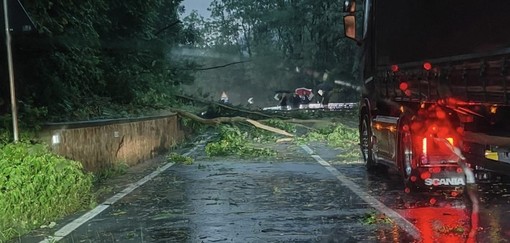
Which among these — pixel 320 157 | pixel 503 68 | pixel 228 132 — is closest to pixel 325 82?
pixel 228 132

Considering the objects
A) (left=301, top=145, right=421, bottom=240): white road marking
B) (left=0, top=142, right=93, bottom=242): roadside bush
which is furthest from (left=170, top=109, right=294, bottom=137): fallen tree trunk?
(left=0, top=142, right=93, bottom=242): roadside bush

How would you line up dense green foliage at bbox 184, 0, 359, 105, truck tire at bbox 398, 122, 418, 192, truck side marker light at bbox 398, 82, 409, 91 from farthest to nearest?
1. dense green foliage at bbox 184, 0, 359, 105
2. truck side marker light at bbox 398, 82, 409, 91
3. truck tire at bbox 398, 122, 418, 192

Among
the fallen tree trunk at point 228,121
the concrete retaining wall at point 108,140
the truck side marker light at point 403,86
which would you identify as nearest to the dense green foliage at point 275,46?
the fallen tree trunk at point 228,121

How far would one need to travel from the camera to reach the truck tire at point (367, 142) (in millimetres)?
12984

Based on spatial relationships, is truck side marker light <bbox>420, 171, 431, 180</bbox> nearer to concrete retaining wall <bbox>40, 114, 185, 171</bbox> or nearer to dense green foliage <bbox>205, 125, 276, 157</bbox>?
concrete retaining wall <bbox>40, 114, 185, 171</bbox>

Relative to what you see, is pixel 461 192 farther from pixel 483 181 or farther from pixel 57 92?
pixel 57 92

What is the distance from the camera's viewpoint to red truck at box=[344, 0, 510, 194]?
22.2 ft

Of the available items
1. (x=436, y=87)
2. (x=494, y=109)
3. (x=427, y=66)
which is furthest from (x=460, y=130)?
(x=494, y=109)

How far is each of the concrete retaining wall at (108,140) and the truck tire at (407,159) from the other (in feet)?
19.3

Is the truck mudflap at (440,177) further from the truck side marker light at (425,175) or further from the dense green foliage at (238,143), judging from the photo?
the dense green foliage at (238,143)

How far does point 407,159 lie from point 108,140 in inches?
270

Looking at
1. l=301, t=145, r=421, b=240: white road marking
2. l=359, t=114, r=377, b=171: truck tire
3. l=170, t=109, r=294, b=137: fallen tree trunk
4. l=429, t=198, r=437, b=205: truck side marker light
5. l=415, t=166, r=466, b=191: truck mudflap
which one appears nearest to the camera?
l=301, t=145, r=421, b=240: white road marking

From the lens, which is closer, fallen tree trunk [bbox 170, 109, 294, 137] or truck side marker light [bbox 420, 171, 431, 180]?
truck side marker light [bbox 420, 171, 431, 180]

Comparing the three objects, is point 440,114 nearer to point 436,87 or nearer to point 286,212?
point 436,87
